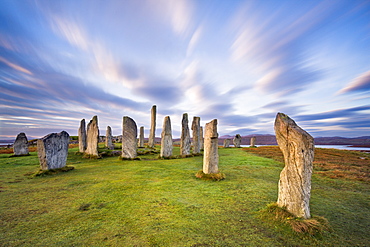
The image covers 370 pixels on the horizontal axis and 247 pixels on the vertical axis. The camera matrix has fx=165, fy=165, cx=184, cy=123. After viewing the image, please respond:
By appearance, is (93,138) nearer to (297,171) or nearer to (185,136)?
(185,136)

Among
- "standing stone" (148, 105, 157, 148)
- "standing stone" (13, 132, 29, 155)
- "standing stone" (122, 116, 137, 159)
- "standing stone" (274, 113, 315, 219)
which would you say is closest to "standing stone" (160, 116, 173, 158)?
"standing stone" (122, 116, 137, 159)

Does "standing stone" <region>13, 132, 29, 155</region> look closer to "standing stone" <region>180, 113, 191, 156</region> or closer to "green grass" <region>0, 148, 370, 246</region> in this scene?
"green grass" <region>0, 148, 370, 246</region>

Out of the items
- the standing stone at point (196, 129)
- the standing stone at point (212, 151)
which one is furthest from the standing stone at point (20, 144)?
the standing stone at point (212, 151)

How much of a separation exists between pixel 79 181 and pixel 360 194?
11593mm

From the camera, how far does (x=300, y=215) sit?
159 inches

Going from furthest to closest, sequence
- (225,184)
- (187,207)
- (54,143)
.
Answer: (54,143)
(225,184)
(187,207)

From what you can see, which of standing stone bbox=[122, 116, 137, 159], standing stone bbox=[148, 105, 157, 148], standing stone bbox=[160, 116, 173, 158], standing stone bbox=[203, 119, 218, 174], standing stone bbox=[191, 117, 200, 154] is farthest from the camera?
standing stone bbox=[148, 105, 157, 148]

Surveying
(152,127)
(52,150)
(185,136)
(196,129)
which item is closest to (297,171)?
(52,150)

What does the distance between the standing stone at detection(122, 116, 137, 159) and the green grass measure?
21.2ft

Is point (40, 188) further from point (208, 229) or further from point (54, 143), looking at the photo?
point (208, 229)

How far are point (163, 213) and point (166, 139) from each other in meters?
10.7

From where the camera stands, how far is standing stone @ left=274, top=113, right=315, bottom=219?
4.04 meters

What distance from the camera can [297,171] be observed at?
4.12 metres

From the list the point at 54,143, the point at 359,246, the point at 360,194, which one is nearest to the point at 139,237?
the point at 359,246
